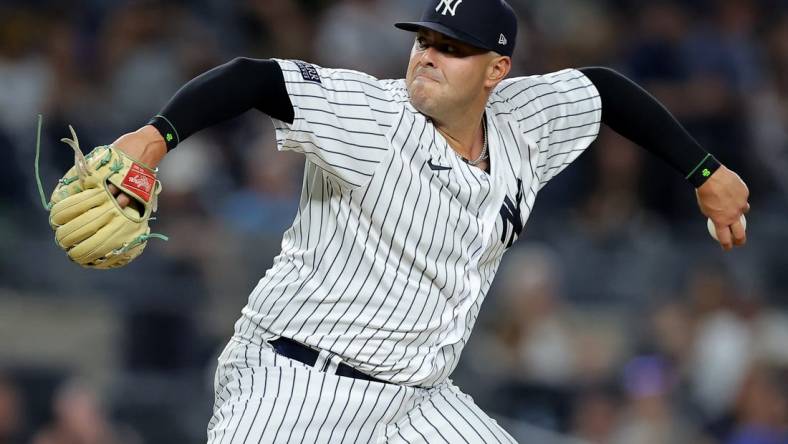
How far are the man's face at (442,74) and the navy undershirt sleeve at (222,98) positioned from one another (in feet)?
1.35

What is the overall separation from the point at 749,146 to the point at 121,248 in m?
5.68

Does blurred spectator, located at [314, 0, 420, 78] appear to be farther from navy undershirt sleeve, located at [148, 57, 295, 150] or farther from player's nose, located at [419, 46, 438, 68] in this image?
navy undershirt sleeve, located at [148, 57, 295, 150]

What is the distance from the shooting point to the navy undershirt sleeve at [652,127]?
11.1 feet

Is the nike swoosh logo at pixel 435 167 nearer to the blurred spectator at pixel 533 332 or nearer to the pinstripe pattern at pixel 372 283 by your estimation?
the pinstripe pattern at pixel 372 283

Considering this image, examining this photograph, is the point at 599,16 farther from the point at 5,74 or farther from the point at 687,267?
the point at 5,74

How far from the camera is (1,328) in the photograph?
6191 mm

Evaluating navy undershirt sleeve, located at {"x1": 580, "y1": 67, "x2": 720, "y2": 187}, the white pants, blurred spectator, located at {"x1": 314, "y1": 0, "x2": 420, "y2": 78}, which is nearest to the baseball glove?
the white pants

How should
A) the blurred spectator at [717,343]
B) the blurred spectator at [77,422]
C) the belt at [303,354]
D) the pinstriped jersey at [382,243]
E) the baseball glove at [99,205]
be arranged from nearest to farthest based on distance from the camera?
the baseball glove at [99,205] < the pinstriped jersey at [382,243] < the belt at [303,354] < the blurred spectator at [77,422] < the blurred spectator at [717,343]

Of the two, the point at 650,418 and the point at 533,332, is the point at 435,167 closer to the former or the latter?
the point at 650,418

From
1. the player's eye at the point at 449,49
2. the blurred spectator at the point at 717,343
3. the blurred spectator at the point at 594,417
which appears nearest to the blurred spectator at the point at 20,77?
the blurred spectator at the point at 594,417

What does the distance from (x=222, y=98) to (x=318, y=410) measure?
2.51 ft

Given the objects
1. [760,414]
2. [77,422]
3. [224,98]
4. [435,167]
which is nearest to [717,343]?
[760,414]

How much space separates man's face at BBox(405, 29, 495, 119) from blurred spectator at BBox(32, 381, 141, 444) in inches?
116

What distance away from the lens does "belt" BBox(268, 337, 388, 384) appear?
2982mm
